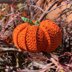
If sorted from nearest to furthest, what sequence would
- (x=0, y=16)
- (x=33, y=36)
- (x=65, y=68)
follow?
1. (x=65, y=68)
2. (x=33, y=36)
3. (x=0, y=16)

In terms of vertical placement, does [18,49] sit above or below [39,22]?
below

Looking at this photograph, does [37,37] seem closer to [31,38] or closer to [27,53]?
[31,38]

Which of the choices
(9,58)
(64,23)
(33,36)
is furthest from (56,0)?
(9,58)

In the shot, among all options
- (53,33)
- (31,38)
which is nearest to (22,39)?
(31,38)

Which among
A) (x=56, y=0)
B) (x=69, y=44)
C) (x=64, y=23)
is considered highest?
(x=56, y=0)

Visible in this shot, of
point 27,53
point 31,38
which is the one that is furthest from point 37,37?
point 27,53

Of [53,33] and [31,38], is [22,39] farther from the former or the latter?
[53,33]

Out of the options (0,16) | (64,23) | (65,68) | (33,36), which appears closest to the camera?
(65,68)

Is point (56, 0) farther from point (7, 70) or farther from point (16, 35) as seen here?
point (7, 70)
